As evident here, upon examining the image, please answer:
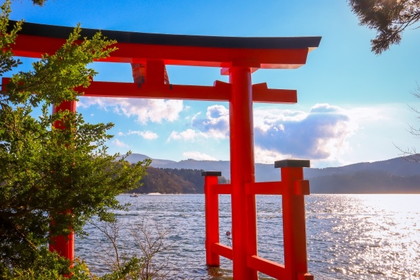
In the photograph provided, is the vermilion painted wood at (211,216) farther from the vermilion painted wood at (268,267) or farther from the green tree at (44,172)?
the green tree at (44,172)

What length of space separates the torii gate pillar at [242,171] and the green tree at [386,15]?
1.75 m

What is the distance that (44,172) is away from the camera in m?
3.39

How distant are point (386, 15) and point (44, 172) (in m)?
4.55

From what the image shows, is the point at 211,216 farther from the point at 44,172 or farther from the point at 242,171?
the point at 44,172

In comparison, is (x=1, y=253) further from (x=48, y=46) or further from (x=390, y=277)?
(x=390, y=277)

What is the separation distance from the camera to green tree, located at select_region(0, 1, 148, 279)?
3.32m

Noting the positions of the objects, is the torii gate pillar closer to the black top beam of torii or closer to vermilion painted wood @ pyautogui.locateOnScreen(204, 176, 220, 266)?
the black top beam of torii

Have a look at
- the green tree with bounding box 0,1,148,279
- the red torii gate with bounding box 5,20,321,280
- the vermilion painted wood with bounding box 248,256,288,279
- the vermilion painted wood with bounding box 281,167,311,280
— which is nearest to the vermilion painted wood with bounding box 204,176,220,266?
the red torii gate with bounding box 5,20,321,280

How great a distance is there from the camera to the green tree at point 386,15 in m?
5.47

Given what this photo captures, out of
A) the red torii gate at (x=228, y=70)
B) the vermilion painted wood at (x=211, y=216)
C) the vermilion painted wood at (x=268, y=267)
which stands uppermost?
the red torii gate at (x=228, y=70)

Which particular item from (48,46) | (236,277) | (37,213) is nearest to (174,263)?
(236,277)

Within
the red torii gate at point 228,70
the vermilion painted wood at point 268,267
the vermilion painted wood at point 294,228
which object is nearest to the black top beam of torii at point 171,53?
the red torii gate at point 228,70

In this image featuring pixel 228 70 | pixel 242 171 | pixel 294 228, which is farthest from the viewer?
pixel 228 70

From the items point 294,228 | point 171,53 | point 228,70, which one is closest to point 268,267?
point 294,228
